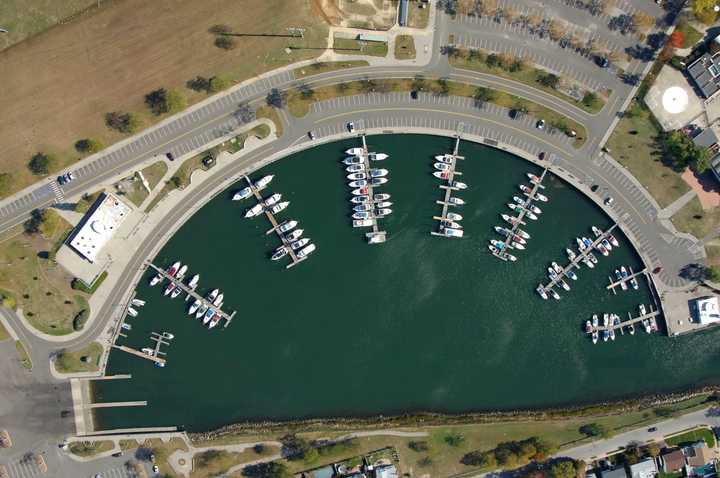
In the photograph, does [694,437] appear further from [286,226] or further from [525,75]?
[286,226]

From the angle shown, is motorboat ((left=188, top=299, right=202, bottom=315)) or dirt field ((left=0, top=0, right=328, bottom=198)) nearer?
dirt field ((left=0, top=0, right=328, bottom=198))

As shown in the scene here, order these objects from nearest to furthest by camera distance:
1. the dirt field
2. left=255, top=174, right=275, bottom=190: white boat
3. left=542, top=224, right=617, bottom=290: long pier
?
the dirt field, left=255, top=174, right=275, bottom=190: white boat, left=542, top=224, right=617, bottom=290: long pier

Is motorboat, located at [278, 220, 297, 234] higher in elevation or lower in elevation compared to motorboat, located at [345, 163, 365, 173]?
lower

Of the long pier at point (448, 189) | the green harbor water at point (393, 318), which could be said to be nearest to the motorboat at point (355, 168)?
the green harbor water at point (393, 318)

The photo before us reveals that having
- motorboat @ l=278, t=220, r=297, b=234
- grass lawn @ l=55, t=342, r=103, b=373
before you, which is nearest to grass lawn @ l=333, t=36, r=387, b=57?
motorboat @ l=278, t=220, r=297, b=234

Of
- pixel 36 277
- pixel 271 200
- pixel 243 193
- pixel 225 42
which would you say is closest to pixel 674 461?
pixel 271 200

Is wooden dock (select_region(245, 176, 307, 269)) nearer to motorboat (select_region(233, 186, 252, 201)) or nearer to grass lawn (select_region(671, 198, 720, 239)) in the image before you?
motorboat (select_region(233, 186, 252, 201))

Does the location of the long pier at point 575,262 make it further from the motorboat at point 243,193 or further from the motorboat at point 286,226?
the motorboat at point 243,193

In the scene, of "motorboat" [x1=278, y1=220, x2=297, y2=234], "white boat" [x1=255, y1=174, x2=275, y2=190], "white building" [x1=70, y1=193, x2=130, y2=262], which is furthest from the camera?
"motorboat" [x1=278, y1=220, x2=297, y2=234]
